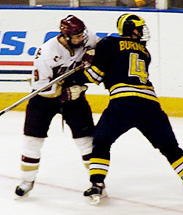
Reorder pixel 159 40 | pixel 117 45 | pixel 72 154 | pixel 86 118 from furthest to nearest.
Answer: pixel 159 40 → pixel 72 154 → pixel 86 118 → pixel 117 45

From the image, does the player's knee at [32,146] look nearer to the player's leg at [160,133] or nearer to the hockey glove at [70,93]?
the hockey glove at [70,93]

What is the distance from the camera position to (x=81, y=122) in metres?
3.93

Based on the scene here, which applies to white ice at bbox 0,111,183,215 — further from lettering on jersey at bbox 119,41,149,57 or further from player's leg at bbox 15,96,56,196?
lettering on jersey at bbox 119,41,149,57

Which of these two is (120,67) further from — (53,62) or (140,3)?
(140,3)

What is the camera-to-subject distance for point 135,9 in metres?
6.02

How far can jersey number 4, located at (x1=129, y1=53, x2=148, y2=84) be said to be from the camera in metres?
3.72

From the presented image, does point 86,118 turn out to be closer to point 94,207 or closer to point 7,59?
point 94,207

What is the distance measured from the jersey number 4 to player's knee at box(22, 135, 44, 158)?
0.63 meters

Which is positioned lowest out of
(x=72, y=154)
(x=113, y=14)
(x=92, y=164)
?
(x=72, y=154)

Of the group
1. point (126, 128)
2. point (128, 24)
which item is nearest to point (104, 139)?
point (126, 128)

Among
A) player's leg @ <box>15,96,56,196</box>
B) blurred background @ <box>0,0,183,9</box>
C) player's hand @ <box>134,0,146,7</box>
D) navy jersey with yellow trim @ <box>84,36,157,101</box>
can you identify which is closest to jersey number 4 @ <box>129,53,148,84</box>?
navy jersey with yellow trim @ <box>84,36,157,101</box>

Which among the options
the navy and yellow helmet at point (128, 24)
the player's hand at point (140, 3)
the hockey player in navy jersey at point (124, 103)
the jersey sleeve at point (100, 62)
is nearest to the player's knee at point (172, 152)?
the hockey player in navy jersey at point (124, 103)

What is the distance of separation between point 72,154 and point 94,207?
1.24m

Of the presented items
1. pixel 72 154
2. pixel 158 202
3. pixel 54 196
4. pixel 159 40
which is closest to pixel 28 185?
pixel 54 196
